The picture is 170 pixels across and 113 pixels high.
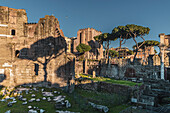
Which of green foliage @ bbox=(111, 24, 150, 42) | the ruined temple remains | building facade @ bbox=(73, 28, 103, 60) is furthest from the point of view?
building facade @ bbox=(73, 28, 103, 60)

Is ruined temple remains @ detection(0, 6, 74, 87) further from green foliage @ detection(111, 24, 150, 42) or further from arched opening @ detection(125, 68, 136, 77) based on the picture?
green foliage @ detection(111, 24, 150, 42)

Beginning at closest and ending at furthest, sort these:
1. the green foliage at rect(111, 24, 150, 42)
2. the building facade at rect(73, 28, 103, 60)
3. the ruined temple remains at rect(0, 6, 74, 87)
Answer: the ruined temple remains at rect(0, 6, 74, 87) < the green foliage at rect(111, 24, 150, 42) < the building facade at rect(73, 28, 103, 60)

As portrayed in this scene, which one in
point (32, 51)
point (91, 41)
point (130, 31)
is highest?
point (91, 41)

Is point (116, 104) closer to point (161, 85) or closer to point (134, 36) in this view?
point (161, 85)

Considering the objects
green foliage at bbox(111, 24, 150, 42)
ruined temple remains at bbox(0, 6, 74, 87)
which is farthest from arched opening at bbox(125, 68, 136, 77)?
ruined temple remains at bbox(0, 6, 74, 87)

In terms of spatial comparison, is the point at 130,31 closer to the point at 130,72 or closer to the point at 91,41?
the point at 130,72

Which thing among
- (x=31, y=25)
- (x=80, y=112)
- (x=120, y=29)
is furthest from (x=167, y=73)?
(x=31, y=25)

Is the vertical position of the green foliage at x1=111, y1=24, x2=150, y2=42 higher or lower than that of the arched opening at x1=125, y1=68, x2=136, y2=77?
higher

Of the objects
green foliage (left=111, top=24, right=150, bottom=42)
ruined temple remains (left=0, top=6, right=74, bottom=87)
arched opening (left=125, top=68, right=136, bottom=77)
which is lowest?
arched opening (left=125, top=68, right=136, bottom=77)

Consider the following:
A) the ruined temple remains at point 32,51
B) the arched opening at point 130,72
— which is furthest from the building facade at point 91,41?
the ruined temple remains at point 32,51

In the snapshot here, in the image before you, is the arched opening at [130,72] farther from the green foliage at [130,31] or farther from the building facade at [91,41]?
the building facade at [91,41]

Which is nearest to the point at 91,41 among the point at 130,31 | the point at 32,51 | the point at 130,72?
the point at 130,31

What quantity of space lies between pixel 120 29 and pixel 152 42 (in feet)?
45.0

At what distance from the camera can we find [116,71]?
25203 millimetres
